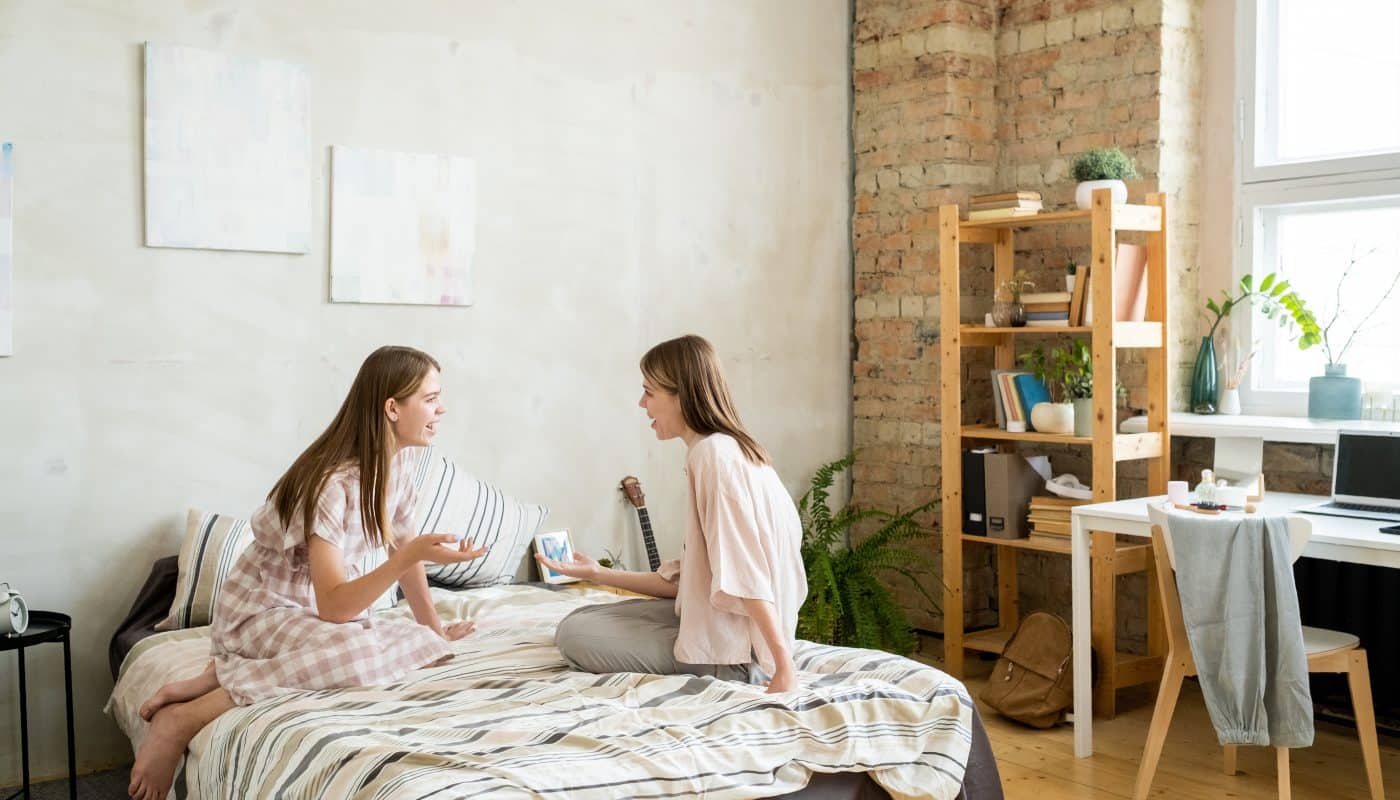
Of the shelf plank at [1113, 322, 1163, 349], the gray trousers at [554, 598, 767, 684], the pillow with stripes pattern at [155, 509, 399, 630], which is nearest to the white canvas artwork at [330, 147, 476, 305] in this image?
the pillow with stripes pattern at [155, 509, 399, 630]

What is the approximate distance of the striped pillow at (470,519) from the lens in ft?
13.3

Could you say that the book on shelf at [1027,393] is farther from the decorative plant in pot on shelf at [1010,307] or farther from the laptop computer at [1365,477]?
the laptop computer at [1365,477]

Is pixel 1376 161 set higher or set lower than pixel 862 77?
lower

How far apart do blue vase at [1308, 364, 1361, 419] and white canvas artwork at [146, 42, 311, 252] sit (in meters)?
3.31

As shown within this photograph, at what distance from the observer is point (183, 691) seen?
9.36ft

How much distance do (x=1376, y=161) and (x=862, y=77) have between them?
198cm

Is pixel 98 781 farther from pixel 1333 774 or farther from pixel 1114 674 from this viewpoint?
pixel 1333 774

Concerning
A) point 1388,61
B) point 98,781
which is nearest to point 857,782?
point 98,781

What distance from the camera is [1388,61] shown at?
4.27 metres

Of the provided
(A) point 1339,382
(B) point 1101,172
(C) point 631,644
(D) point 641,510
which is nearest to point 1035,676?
(A) point 1339,382

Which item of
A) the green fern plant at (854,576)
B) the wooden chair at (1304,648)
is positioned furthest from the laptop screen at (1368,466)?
the green fern plant at (854,576)

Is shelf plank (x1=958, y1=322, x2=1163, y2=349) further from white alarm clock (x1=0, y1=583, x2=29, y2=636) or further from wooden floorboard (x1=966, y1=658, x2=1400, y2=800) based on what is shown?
white alarm clock (x1=0, y1=583, x2=29, y2=636)

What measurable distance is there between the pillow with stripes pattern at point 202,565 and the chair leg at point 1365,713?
8.38 feet

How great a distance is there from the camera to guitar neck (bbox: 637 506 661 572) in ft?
15.0
